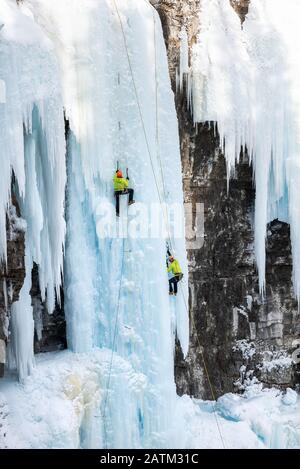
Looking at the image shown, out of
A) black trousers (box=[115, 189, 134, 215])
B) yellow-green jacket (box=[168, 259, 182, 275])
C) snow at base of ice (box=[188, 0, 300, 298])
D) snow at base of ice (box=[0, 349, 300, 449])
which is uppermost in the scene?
snow at base of ice (box=[188, 0, 300, 298])

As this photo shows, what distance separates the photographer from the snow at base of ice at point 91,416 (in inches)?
378

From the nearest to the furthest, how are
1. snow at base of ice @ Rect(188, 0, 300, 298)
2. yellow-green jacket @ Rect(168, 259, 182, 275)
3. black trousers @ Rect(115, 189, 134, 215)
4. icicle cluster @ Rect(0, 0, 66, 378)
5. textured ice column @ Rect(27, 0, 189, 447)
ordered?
icicle cluster @ Rect(0, 0, 66, 378) < textured ice column @ Rect(27, 0, 189, 447) < black trousers @ Rect(115, 189, 134, 215) < yellow-green jacket @ Rect(168, 259, 182, 275) < snow at base of ice @ Rect(188, 0, 300, 298)

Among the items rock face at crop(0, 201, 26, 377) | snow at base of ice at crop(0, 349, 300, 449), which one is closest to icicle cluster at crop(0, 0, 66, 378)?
rock face at crop(0, 201, 26, 377)

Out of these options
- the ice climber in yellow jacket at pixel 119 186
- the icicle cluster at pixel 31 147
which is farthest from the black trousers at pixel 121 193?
the icicle cluster at pixel 31 147

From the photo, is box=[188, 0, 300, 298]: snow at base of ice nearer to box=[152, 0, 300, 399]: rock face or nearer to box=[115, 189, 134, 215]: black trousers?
box=[152, 0, 300, 399]: rock face

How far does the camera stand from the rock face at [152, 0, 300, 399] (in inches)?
477

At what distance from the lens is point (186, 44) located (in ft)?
39.0

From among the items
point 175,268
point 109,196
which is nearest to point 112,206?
point 109,196

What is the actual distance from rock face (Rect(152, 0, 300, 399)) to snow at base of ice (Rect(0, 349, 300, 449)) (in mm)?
734

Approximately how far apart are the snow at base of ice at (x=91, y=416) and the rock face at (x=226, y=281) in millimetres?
734

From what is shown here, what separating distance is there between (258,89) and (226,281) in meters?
3.30

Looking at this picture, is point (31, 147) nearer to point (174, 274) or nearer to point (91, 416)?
point (174, 274)

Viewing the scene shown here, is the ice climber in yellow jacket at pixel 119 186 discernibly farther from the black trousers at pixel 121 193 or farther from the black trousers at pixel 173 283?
the black trousers at pixel 173 283

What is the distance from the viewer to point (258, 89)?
40.1ft
